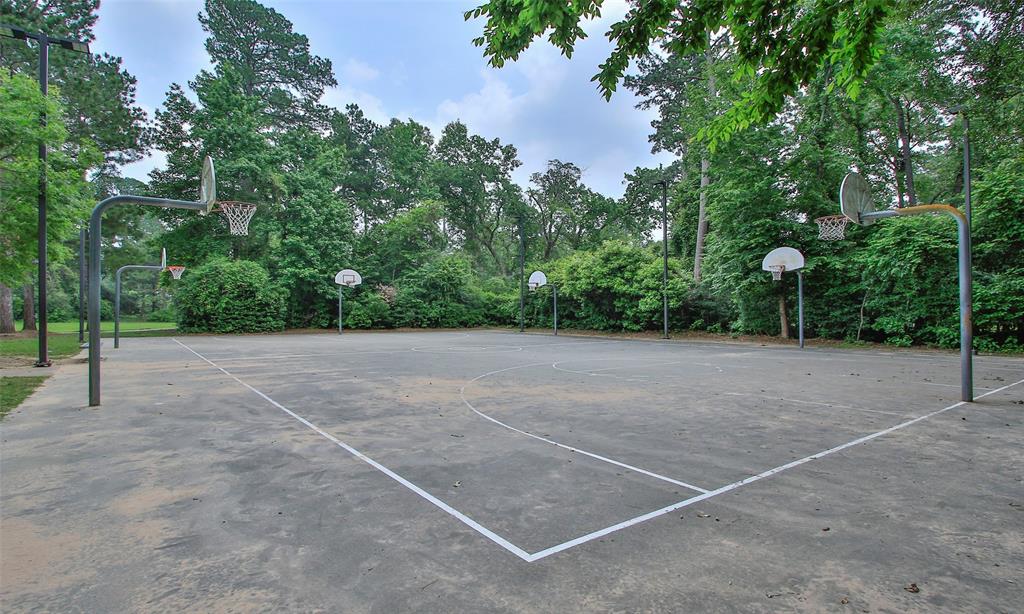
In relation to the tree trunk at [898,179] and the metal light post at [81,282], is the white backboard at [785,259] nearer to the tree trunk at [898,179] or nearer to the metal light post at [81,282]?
the tree trunk at [898,179]

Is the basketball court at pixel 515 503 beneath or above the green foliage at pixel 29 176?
beneath

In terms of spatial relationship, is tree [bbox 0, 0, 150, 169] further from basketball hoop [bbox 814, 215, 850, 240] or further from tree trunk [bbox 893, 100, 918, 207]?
tree trunk [bbox 893, 100, 918, 207]

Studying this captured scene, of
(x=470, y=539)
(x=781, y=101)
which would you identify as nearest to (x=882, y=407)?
(x=781, y=101)

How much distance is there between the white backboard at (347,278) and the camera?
84.1ft

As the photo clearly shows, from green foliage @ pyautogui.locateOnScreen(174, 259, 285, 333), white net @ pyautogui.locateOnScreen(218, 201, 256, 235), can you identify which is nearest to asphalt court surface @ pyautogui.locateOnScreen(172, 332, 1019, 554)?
white net @ pyautogui.locateOnScreen(218, 201, 256, 235)

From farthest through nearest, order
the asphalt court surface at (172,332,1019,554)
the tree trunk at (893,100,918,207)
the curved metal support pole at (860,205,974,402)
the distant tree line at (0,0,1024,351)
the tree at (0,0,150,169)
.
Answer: the tree at (0,0,150,169) → the tree trunk at (893,100,918,207) → the distant tree line at (0,0,1024,351) → the curved metal support pole at (860,205,974,402) → the asphalt court surface at (172,332,1019,554)

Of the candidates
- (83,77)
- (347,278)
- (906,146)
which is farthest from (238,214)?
(906,146)

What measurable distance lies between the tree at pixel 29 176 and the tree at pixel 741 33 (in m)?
12.3

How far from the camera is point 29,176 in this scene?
10.1 metres

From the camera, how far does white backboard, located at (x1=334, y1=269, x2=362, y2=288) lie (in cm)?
2564

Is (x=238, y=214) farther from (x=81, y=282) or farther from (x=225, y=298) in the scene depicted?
(x=225, y=298)

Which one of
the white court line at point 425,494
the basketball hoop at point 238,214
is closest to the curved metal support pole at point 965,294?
the white court line at point 425,494

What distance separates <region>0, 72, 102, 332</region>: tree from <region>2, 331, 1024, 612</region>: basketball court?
7.02 metres

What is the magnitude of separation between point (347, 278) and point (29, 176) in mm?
15944
